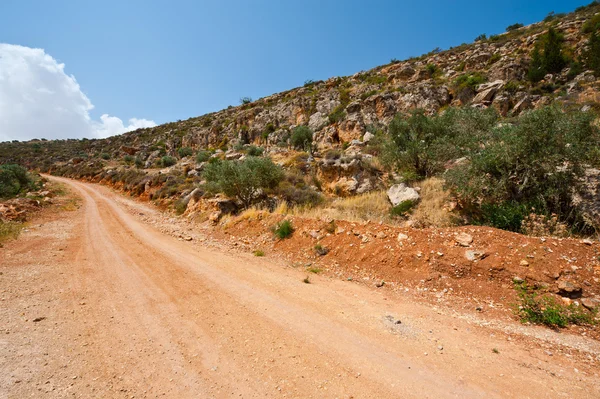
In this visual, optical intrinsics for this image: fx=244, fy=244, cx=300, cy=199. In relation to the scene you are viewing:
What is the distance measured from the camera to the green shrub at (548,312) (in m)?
3.65

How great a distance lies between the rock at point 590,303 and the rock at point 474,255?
1449mm

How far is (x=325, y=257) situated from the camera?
6977mm

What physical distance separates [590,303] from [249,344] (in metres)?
5.30

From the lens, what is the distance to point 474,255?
5203mm

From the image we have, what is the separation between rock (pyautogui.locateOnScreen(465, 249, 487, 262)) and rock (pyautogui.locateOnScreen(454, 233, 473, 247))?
25cm

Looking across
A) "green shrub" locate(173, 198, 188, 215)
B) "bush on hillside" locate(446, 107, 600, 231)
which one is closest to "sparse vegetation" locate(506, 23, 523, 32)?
"bush on hillside" locate(446, 107, 600, 231)

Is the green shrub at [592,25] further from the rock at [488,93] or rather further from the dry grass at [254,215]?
the dry grass at [254,215]

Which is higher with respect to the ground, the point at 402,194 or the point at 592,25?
the point at 592,25

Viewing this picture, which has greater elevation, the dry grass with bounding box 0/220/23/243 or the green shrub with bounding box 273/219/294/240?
the dry grass with bounding box 0/220/23/243

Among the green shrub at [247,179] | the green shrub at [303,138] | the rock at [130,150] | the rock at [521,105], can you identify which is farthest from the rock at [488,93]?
the rock at [130,150]

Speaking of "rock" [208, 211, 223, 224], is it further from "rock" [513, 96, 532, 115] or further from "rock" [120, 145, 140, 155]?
"rock" [120, 145, 140, 155]

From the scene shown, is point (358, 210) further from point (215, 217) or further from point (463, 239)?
point (215, 217)

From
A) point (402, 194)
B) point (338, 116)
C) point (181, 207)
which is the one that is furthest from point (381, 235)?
point (338, 116)

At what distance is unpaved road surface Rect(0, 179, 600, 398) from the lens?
262 cm
